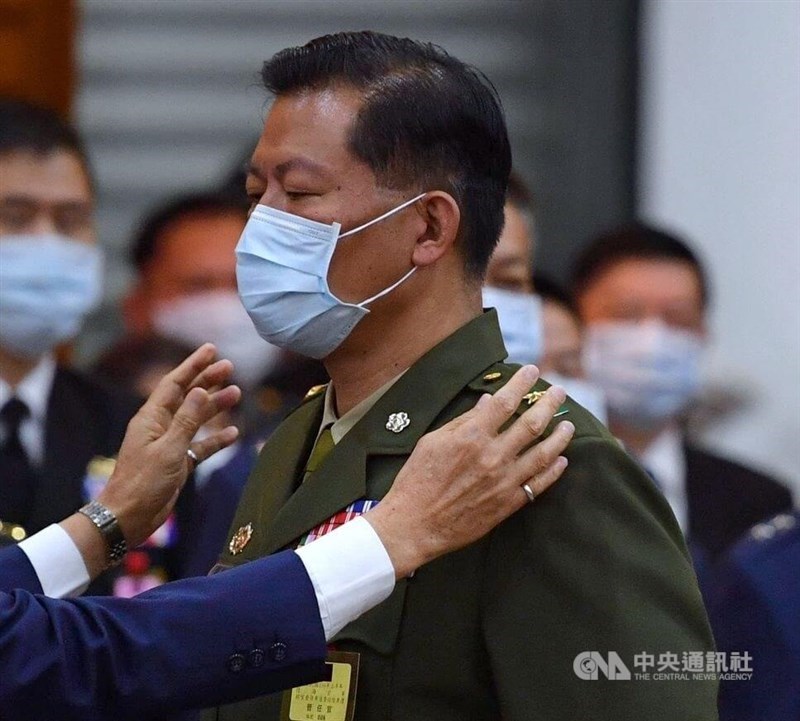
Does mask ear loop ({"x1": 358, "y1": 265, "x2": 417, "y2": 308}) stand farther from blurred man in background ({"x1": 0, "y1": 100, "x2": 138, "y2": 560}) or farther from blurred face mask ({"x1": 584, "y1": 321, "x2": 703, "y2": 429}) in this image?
blurred face mask ({"x1": 584, "y1": 321, "x2": 703, "y2": 429})

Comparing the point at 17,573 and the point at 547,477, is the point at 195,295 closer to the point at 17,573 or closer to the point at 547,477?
the point at 17,573

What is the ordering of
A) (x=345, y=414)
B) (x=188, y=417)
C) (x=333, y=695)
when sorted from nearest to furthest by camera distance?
(x=333, y=695)
(x=345, y=414)
(x=188, y=417)

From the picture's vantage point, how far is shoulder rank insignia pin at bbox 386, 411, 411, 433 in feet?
8.10

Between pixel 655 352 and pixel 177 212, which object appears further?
pixel 177 212

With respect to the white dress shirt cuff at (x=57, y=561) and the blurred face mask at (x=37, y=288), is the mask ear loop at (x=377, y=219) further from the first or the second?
the blurred face mask at (x=37, y=288)

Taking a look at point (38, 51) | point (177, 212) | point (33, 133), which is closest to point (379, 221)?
point (33, 133)

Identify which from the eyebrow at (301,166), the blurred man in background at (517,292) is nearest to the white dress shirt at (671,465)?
the blurred man in background at (517,292)

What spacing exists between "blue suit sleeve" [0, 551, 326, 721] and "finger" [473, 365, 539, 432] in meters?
0.32

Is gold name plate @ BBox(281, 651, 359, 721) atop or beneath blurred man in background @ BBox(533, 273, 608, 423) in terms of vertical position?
atop

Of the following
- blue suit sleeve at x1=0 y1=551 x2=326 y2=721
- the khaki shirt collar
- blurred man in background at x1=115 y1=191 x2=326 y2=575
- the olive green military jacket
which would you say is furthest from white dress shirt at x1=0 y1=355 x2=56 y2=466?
the olive green military jacket

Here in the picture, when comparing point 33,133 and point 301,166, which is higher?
point 301,166

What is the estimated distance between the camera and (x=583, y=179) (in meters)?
6.78

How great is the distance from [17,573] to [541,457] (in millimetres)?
1005

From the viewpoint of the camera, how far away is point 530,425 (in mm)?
2291
